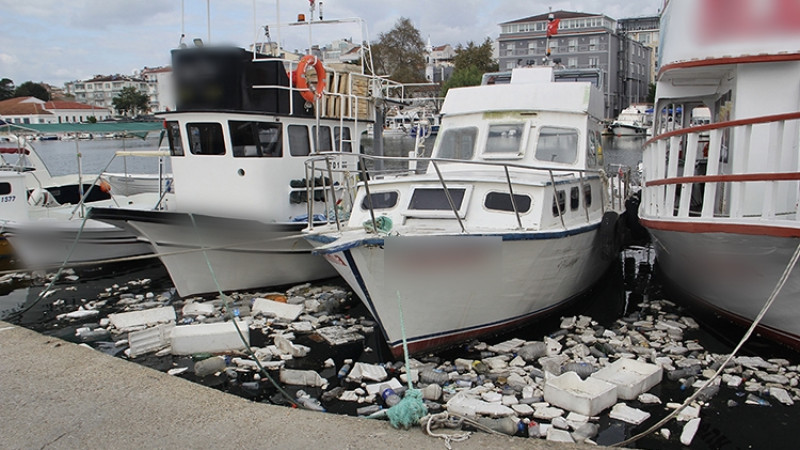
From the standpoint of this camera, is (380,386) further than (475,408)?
Yes

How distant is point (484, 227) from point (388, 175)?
9.07ft

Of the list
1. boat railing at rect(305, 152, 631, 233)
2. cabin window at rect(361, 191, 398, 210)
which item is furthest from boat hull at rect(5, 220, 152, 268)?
cabin window at rect(361, 191, 398, 210)

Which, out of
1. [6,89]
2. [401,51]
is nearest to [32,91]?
[6,89]

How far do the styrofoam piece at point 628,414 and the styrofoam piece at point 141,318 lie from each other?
608cm

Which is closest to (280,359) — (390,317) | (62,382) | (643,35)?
(390,317)

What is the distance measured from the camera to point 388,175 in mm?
9258

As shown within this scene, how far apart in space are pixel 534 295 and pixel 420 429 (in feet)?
10.7

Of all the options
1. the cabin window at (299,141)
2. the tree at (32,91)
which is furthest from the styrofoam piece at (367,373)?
the tree at (32,91)

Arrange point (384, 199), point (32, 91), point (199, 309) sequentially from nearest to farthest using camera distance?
point (384, 199), point (199, 309), point (32, 91)

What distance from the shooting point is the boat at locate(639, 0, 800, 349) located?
5.86m

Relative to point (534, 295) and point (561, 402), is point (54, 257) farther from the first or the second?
point (561, 402)

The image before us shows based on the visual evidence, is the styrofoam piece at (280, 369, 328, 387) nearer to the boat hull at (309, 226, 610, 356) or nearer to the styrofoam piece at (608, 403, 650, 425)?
the boat hull at (309, 226, 610, 356)

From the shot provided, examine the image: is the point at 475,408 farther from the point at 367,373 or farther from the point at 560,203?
the point at 560,203

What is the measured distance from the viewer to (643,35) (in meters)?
81.8
